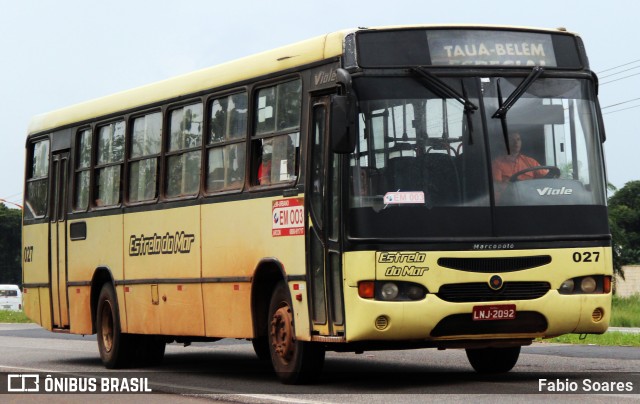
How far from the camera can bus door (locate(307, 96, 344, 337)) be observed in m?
13.3

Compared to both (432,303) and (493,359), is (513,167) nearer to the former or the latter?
(432,303)

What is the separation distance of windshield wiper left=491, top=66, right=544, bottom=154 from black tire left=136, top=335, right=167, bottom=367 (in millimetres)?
7285

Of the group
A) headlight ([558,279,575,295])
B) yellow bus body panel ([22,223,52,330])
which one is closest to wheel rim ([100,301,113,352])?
yellow bus body panel ([22,223,52,330])

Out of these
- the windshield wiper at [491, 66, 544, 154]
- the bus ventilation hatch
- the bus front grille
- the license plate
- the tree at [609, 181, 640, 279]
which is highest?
the tree at [609, 181, 640, 279]

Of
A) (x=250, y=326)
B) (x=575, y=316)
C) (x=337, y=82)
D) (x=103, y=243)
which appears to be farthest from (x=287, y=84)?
(x=103, y=243)

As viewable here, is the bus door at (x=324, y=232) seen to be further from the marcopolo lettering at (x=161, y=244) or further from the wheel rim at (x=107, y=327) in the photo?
the wheel rim at (x=107, y=327)

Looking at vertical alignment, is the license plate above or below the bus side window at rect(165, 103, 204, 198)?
below

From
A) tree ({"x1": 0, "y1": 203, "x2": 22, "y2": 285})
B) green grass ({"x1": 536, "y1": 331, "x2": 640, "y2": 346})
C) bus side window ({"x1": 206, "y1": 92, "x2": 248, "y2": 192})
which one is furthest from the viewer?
tree ({"x1": 0, "y1": 203, "x2": 22, "y2": 285})

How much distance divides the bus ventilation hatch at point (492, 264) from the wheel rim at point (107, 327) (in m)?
7.45

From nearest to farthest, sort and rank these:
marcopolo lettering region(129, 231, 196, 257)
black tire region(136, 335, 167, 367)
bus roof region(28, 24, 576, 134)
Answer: bus roof region(28, 24, 576, 134) → marcopolo lettering region(129, 231, 196, 257) → black tire region(136, 335, 167, 367)

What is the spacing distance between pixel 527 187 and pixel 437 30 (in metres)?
1.67

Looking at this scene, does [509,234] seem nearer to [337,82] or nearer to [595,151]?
[595,151]

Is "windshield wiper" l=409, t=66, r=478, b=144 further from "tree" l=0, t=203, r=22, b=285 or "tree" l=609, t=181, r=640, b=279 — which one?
"tree" l=0, t=203, r=22, b=285

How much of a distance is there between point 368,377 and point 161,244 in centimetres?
339
